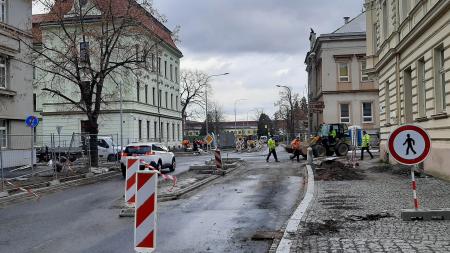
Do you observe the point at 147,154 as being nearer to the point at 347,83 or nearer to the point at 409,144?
the point at 409,144

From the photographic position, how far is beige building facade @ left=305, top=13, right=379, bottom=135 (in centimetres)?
5509

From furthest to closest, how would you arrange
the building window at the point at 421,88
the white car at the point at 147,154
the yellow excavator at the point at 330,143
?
the yellow excavator at the point at 330,143, the white car at the point at 147,154, the building window at the point at 421,88

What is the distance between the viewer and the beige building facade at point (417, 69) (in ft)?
49.7

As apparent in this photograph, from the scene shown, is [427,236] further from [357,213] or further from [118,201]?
[118,201]

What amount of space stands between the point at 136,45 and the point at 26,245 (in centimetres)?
2282

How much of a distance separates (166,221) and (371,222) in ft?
13.7

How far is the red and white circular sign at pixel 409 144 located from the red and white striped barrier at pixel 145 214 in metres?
4.21

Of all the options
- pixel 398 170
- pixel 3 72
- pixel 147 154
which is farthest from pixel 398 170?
pixel 3 72

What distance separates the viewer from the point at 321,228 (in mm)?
8570

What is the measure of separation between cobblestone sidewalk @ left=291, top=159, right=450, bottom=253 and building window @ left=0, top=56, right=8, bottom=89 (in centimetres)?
2090

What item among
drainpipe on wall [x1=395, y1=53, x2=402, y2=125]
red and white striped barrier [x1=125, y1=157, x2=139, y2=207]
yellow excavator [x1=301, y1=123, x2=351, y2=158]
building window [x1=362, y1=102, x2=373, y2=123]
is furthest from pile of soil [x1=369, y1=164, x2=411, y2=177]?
building window [x1=362, y1=102, x2=373, y2=123]

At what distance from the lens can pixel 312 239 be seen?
7.74m

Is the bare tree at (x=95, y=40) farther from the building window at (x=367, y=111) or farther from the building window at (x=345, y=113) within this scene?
the building window at (x=367, y=111)

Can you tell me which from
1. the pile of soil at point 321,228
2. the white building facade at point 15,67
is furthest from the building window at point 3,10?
the pile of soil at point 321,228
